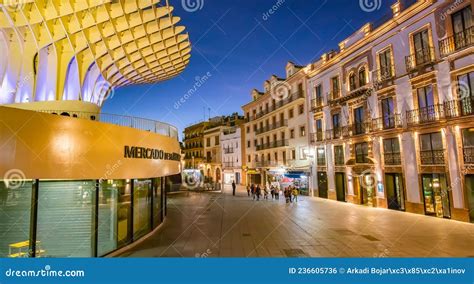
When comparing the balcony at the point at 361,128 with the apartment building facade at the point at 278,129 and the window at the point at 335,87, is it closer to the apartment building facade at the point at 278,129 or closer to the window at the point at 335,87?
the window at the point at 335,87

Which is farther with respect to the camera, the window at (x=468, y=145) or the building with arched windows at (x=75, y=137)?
the window at (x=468, y=145)

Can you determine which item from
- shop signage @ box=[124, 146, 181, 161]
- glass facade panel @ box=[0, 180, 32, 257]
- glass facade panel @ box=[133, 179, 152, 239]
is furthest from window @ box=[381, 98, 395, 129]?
glass facade panel @ box=[0, 180, 32, 257]

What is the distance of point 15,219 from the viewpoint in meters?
8.62

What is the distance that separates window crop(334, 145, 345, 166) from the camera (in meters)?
27.0

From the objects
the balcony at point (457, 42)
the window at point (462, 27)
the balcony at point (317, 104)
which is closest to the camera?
the balcony at point (457, 42)

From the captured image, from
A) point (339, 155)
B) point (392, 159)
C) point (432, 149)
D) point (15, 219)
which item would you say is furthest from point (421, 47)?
point (15, 219)

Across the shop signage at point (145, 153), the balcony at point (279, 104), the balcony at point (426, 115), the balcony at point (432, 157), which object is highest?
the balcony at point (279, 104)

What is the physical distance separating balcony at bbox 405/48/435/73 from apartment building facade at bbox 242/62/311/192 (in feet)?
43.9

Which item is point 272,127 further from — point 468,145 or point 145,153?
point 145,153

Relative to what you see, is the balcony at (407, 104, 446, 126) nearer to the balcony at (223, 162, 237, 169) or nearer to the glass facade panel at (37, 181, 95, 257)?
the glass facade panel at (37, 181, 95, 257)

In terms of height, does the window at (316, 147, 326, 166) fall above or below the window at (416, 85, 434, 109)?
below

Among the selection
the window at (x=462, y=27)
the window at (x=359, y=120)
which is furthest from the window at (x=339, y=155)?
the window at (x=462, y=27)

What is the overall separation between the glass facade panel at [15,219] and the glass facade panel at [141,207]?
13.7ft

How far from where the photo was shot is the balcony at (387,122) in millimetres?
20748
